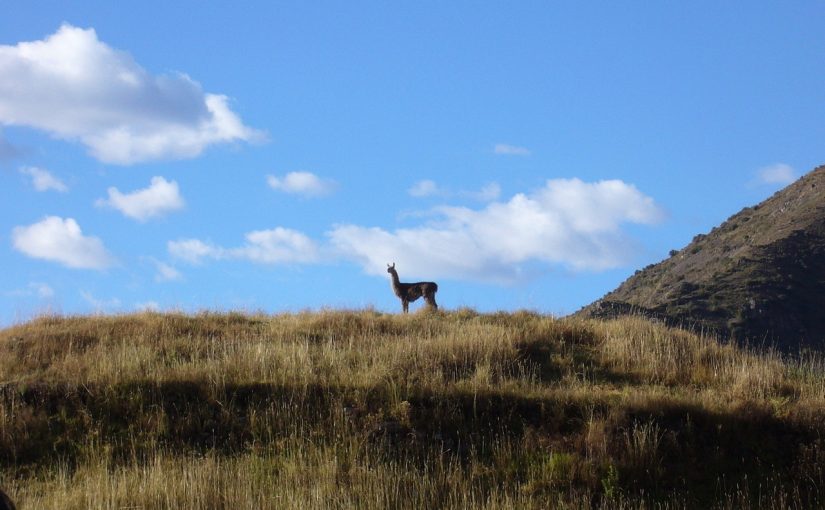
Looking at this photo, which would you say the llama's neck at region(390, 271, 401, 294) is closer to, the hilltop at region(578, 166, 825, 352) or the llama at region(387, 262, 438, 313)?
the llama at region(387, 262, 438, 313)

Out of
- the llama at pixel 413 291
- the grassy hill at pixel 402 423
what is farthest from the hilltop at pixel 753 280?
the grassy hill at pixel 402 423

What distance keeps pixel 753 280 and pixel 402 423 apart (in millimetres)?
33954

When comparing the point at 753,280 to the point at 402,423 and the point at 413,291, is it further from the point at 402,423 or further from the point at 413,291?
the point at 402,423

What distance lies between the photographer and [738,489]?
46.5ft

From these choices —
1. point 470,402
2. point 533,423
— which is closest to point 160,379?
point 470,402

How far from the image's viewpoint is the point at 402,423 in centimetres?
1560

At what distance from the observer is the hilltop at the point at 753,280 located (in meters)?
41.0

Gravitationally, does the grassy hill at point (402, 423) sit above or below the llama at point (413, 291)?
below

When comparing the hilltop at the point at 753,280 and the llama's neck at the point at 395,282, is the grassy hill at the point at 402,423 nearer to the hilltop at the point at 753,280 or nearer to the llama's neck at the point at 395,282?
the llama's neck at the point at 395,282

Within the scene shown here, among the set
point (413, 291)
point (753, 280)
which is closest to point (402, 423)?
point (413, 291)

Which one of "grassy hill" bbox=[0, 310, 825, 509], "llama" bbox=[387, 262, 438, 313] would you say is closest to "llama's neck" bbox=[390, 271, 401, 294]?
"llama" bbox=[387, 262, 438, 313]

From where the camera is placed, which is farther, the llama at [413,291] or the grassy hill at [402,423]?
the llama at [413,291]

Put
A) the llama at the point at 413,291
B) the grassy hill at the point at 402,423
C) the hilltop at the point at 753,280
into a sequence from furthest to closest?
the hilltop at the point at 753,280 → the llama at the point at 413,291 → the grassy hill at the point at 402,423

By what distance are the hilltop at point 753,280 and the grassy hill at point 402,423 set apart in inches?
624
